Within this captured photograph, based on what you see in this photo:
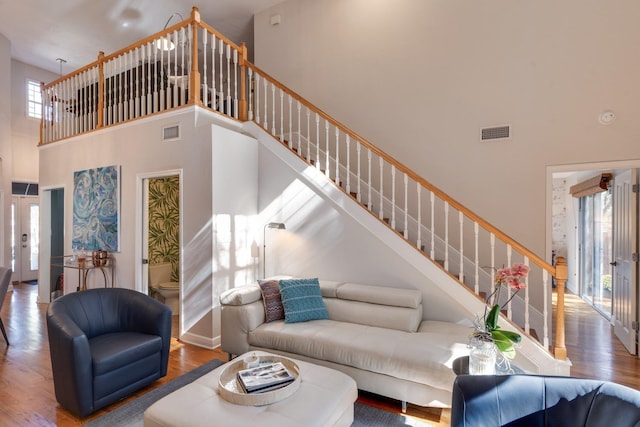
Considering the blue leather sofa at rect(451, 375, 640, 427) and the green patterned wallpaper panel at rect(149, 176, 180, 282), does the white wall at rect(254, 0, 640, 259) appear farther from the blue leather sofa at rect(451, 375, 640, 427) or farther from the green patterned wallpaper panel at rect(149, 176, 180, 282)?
the green patterned wallpaper panel at rect(149, 176, 180, 282)

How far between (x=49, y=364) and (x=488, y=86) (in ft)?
19.1

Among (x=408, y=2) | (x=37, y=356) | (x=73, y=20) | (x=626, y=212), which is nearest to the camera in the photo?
(x=37, y=356)

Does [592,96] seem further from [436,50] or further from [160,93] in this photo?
[160,93]

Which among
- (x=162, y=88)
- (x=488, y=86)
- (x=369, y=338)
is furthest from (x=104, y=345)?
(x=488, y=86)

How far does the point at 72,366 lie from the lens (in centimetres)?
235

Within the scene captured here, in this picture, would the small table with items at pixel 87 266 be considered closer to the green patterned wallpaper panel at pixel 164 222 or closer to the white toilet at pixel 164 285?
the white toilet at pixel 164 285

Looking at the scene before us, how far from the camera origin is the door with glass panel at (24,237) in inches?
287

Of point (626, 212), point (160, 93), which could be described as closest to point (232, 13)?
point (160, 93)

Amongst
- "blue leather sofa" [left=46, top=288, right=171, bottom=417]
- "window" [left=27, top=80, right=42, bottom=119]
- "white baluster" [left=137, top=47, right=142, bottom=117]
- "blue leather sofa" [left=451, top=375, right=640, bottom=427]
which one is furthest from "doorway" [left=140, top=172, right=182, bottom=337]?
"blue leather sofa" [left=451, top=375, right=640, bottom=427]

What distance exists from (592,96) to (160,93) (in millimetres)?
5172

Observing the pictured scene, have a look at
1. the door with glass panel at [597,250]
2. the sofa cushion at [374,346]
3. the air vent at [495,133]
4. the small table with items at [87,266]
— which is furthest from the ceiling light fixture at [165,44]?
the door with glass panel at [597,250]

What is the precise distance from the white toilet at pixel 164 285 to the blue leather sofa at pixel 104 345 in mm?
1962

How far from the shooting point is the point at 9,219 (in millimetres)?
6742

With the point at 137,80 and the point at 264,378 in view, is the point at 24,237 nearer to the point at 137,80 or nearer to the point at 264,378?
the point at 137,80
